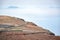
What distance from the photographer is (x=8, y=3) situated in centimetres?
366

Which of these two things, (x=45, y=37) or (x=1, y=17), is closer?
(x=45, y=37)

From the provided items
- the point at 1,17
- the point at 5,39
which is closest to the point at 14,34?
the point at 5,39

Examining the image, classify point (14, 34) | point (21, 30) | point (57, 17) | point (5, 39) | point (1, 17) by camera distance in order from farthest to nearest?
1. point (57, 17)
2. point (1, 17)
3. point (21, 30)
4. point (14, 34)
5. point (5, 39)

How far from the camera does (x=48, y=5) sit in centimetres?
374

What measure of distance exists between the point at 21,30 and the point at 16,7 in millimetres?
816

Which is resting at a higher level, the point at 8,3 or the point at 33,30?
the point at 8,3

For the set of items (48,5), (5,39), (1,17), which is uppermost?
(48,5)

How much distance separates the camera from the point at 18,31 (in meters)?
2.96

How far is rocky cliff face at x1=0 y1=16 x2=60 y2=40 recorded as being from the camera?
2.70 meters

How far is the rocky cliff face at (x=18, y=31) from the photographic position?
270 centimetres

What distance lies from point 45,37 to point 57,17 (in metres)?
1.07

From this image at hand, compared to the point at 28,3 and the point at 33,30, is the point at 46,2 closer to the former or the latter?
the point at 28,3

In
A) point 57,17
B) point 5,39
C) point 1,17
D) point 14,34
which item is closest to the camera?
point 5,39

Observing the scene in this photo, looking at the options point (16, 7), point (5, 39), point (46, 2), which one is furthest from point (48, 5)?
point (5, 39)
